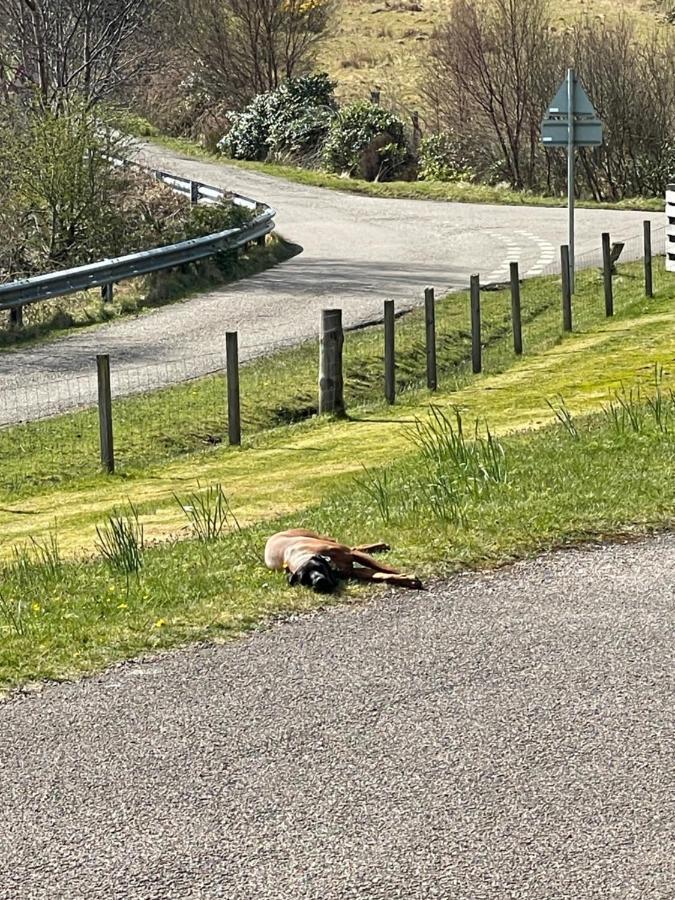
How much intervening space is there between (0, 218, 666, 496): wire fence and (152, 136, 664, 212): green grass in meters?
16.7

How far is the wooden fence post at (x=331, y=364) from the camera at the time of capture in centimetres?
1577

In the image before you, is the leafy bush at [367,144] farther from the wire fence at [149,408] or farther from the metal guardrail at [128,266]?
the wire fence at [149,408]

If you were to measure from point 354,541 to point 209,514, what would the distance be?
1904mm

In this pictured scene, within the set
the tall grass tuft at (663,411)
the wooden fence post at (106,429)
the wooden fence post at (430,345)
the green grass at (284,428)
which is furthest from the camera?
the wooden fence post at (430,345)

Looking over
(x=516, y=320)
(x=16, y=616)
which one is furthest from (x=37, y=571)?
(x=516, y=320)

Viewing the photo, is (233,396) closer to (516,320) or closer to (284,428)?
(284,428)

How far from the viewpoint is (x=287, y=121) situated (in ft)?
152

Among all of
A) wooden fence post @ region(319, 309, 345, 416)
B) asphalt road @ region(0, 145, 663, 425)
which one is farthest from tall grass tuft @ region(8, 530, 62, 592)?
asphalt road @ region(0, 145, 663, 425)

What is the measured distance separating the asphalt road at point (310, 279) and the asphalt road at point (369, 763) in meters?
10.2

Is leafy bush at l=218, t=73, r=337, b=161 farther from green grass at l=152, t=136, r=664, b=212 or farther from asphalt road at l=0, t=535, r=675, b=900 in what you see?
asphalt road at l=0, t=535, r=675, b=900

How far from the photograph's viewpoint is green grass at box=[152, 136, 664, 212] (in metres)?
A: 37.4

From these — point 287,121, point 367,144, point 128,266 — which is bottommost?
point 128,266

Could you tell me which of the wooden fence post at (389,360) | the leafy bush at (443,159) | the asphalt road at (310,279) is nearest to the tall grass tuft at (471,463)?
the wooden fence post at (389,360)

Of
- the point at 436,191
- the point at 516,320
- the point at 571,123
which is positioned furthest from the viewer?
the point at 436,191
